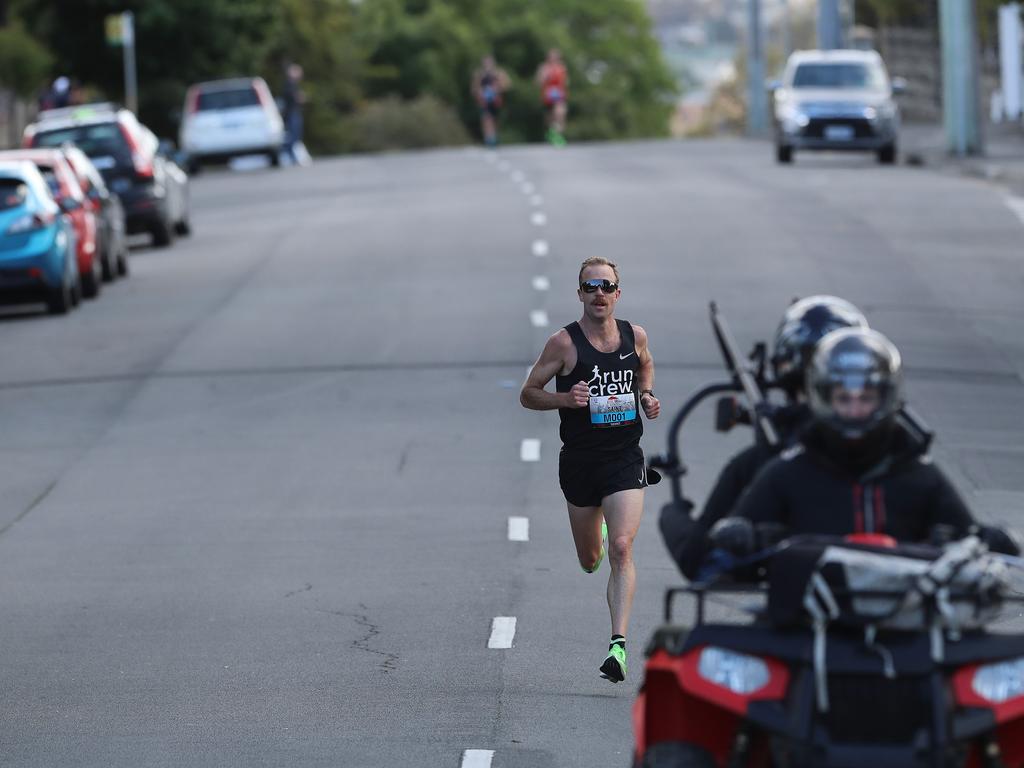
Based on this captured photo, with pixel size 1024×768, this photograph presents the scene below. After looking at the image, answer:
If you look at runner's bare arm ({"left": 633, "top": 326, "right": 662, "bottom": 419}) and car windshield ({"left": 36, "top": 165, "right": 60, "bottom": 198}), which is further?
car windshield ({"left": 36, "top": 165, "right": 60, "bottom": 198})

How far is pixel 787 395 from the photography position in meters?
7.62

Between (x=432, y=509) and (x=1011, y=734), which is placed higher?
(x=1011, y=734)

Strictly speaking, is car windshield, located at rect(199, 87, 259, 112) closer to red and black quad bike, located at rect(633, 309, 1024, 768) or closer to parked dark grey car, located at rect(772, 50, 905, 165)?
parked dark grey car, located at rect(772, 50, 905, 165)

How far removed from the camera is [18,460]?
1881cm

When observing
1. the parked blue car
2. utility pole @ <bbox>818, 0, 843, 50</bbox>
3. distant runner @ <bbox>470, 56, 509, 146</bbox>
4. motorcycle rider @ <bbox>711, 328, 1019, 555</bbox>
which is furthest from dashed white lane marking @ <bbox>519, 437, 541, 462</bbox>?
utility pole @ <bbox>818, 0, 843, 50</bbox>

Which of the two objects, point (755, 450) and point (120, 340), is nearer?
point (755, 450)

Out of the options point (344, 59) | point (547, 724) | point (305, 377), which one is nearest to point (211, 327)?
point (305, 377)

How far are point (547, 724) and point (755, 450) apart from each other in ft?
8.78

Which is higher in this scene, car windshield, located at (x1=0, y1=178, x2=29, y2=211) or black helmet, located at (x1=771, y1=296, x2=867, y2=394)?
black helmet, located at (x1=771, y1=296, x2=867, y2=394)

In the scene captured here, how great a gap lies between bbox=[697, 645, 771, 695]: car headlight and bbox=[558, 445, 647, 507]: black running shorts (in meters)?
3.98

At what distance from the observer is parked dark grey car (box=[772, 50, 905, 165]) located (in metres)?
44.4

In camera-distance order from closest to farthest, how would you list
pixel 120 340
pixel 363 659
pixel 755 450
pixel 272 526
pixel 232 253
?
pixel 755 450, pixel 363 659, pixel 272 526, pixel 120 340, pixel 232 253

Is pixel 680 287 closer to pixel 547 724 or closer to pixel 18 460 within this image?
pixel 18 460

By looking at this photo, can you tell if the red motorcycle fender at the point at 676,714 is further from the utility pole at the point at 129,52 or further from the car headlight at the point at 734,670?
the utility pole at the point at 129,52
